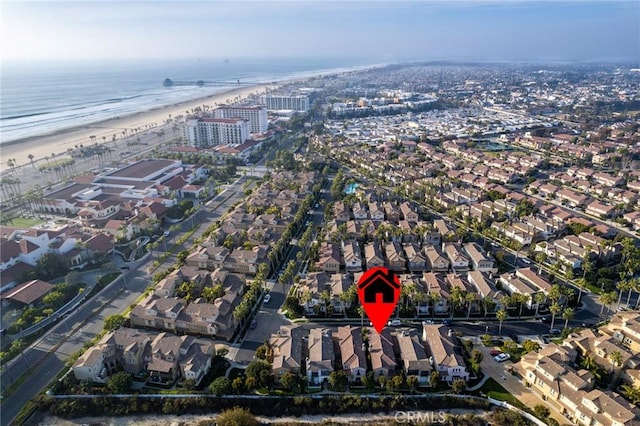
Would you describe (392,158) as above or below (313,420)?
above

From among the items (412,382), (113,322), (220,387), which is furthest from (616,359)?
(113,322)

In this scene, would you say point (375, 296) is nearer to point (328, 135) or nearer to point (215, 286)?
point (215, 286)

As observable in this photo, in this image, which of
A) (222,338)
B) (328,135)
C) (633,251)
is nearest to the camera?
(222,338)

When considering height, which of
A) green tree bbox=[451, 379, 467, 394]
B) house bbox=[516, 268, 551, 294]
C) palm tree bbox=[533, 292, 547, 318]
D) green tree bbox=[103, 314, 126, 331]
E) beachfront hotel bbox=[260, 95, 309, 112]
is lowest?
green tree bbox=[451, 379, 467, 394]

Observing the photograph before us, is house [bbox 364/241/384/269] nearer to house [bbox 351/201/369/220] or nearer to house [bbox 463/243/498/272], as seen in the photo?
house [bbox 351/201/369/220]

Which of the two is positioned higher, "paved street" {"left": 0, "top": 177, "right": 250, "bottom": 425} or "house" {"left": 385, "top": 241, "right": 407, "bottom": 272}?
"house" {"left": 385, "top": 241, "right": 407, "bottom": 272}

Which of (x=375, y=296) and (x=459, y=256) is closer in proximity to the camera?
(x=375, y=296)

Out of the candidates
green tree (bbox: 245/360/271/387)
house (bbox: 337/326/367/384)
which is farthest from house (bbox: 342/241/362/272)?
green tree (bbox: 245/360/271/387)

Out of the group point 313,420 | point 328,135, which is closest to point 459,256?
point 313,420
